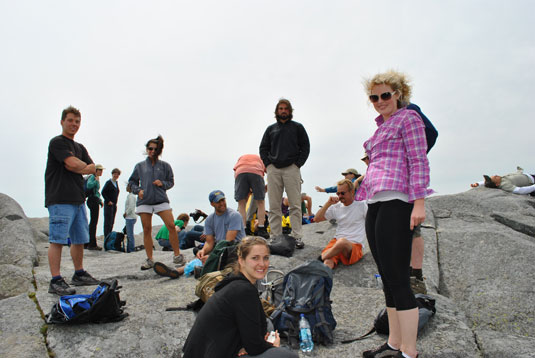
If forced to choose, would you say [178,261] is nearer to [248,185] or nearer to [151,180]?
[151,180]

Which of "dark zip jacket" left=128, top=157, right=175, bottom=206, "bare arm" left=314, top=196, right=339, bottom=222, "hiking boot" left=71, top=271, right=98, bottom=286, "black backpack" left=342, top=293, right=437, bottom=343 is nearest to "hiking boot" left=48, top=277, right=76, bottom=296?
"hiking boot" left=71, top=271, right=98, bottom=286

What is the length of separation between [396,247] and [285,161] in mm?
5143

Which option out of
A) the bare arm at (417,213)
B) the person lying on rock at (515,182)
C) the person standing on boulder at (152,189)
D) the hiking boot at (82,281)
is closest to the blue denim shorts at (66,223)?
the hiking boot at (82,281)

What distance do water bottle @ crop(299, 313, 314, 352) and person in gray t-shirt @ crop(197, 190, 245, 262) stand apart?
3045mm

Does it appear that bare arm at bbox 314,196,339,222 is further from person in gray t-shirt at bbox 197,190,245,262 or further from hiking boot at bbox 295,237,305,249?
person in gray t-shirt at bbox 197,190,245,262

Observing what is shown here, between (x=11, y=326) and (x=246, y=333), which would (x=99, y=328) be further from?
(x=246, y=333)

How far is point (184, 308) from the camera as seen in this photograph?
17.9 ft

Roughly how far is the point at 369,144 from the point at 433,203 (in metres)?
8.93

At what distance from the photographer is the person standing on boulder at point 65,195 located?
5.59m

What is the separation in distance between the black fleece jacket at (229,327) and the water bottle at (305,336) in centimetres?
158

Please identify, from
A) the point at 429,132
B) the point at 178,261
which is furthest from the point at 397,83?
the point at 178,261

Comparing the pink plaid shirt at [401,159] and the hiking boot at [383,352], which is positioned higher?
the pink plaid shirt at [401,159]

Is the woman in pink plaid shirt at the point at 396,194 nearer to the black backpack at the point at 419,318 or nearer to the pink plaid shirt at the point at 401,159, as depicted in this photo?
the pink plaid shirt at the point at 401,159

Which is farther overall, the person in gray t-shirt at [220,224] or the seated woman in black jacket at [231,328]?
the person in gray t-shirt at [220,224]
